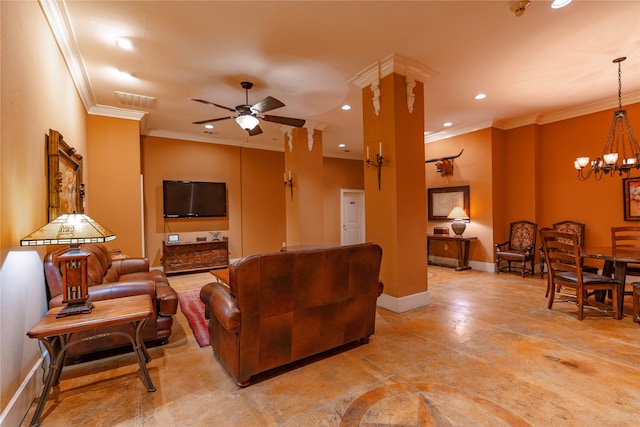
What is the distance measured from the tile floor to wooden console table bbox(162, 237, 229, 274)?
312 centimetres

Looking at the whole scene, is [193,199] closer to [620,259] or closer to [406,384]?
[406,384]

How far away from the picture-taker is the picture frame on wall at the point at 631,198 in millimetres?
4523

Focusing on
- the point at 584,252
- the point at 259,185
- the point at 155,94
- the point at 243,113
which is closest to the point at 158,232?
the point at 259,185

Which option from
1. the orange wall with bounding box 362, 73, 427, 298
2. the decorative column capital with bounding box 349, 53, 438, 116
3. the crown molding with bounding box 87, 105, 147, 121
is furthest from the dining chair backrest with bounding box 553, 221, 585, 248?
the crown molding with bounding box 87, 105, 147, 121

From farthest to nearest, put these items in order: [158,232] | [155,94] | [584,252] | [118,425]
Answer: [158,232]
[155,94]
[584,252]
[118,425]

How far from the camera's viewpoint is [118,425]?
1.74 metres

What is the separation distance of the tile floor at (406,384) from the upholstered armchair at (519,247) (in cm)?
228

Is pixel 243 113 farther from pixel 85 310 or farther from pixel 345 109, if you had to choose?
pixel 85 310

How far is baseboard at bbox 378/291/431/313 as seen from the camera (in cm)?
354

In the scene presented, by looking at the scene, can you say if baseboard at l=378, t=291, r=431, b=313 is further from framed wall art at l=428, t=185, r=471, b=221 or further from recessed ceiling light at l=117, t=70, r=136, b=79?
recessed ceiling light at l=117, t=70, r=136, b=79

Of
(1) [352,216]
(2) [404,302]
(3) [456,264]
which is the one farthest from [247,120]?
(1) [352,216]

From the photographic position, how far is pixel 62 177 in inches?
111

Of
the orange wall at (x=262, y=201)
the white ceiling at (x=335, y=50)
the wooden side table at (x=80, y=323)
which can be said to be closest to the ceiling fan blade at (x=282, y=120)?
the white ceiling at (x=335, y=50)

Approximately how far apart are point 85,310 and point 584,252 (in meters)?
4.97
